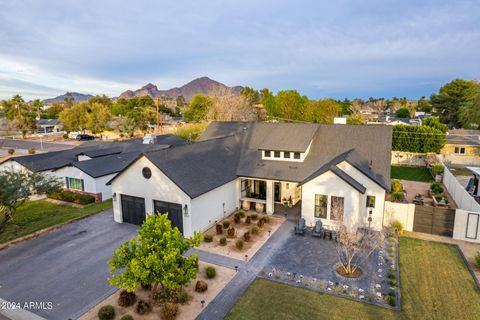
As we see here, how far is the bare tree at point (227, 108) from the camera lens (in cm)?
5693

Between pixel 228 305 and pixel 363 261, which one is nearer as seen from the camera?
pixel 228 305

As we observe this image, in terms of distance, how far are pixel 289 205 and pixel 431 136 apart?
29.2 meters

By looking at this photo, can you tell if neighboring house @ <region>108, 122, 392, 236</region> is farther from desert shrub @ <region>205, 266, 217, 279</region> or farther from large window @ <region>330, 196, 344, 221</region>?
desert shrub @ <region>205, 266, 217, 279</region>

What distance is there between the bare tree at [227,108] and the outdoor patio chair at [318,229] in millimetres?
40324

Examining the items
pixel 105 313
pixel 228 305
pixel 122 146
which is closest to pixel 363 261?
pixel 228 305

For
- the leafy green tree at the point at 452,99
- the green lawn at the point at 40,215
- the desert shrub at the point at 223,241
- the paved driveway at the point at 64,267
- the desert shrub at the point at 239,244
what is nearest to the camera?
the paved driveway at the point at 64,267

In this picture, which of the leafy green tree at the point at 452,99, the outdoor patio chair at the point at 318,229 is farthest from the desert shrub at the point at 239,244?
the leafy green tree at the point at 452,99

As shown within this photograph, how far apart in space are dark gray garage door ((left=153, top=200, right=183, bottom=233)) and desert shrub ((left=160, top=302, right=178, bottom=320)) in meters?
7.46

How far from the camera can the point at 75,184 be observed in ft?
92.7

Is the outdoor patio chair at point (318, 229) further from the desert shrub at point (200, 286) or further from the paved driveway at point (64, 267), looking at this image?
the paved driveway at point (64, 267)

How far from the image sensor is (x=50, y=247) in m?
17.4

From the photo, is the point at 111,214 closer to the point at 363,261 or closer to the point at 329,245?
the point at 329,245

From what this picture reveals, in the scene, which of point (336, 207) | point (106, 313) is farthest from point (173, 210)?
point (336, 207)

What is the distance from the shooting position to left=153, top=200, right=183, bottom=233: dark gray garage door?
60.0 ft
